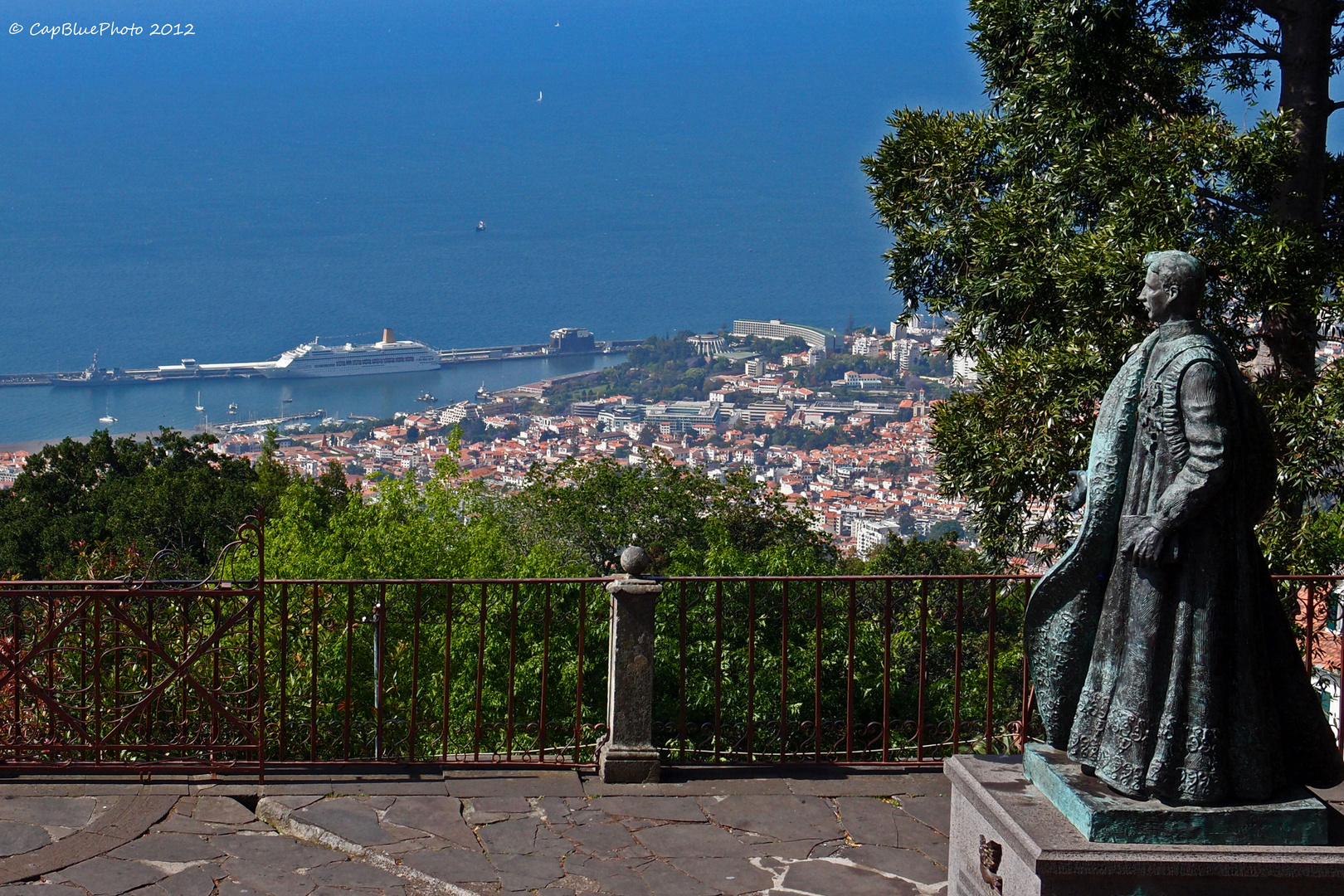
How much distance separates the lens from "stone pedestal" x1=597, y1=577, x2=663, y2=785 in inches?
214

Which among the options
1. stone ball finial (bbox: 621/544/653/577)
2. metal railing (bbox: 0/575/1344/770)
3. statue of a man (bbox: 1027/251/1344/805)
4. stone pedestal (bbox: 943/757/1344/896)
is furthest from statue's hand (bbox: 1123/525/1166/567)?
stone ball finial (bbox: 621/544/653/577)

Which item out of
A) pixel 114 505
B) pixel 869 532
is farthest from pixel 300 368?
pixel 114 505

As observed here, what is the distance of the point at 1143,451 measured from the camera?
3379 millimetres

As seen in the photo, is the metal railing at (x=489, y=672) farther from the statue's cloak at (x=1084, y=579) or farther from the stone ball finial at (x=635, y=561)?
the statue's cloak at (x=1084, y=579)

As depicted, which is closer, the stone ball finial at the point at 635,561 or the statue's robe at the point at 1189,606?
the statue's robe at the point at 1189,606

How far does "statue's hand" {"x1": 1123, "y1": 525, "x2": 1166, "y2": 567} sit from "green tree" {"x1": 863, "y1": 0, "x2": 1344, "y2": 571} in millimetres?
4642

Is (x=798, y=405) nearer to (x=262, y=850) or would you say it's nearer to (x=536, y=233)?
(x=262, y=850)

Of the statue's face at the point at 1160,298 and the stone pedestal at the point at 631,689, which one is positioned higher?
the statue's face at the point at 1160,298

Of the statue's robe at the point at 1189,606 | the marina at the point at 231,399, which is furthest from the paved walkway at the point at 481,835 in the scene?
the marina at the point at 231,399

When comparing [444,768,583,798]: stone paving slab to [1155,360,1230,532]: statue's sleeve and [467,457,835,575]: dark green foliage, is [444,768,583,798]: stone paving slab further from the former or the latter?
[467,457,835,575]: dark green foliage

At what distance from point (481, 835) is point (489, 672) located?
744 cm

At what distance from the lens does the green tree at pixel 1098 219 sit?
7.82 meters

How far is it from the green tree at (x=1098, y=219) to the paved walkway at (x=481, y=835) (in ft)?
10.8

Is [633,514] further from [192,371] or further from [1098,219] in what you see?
[192,371]
